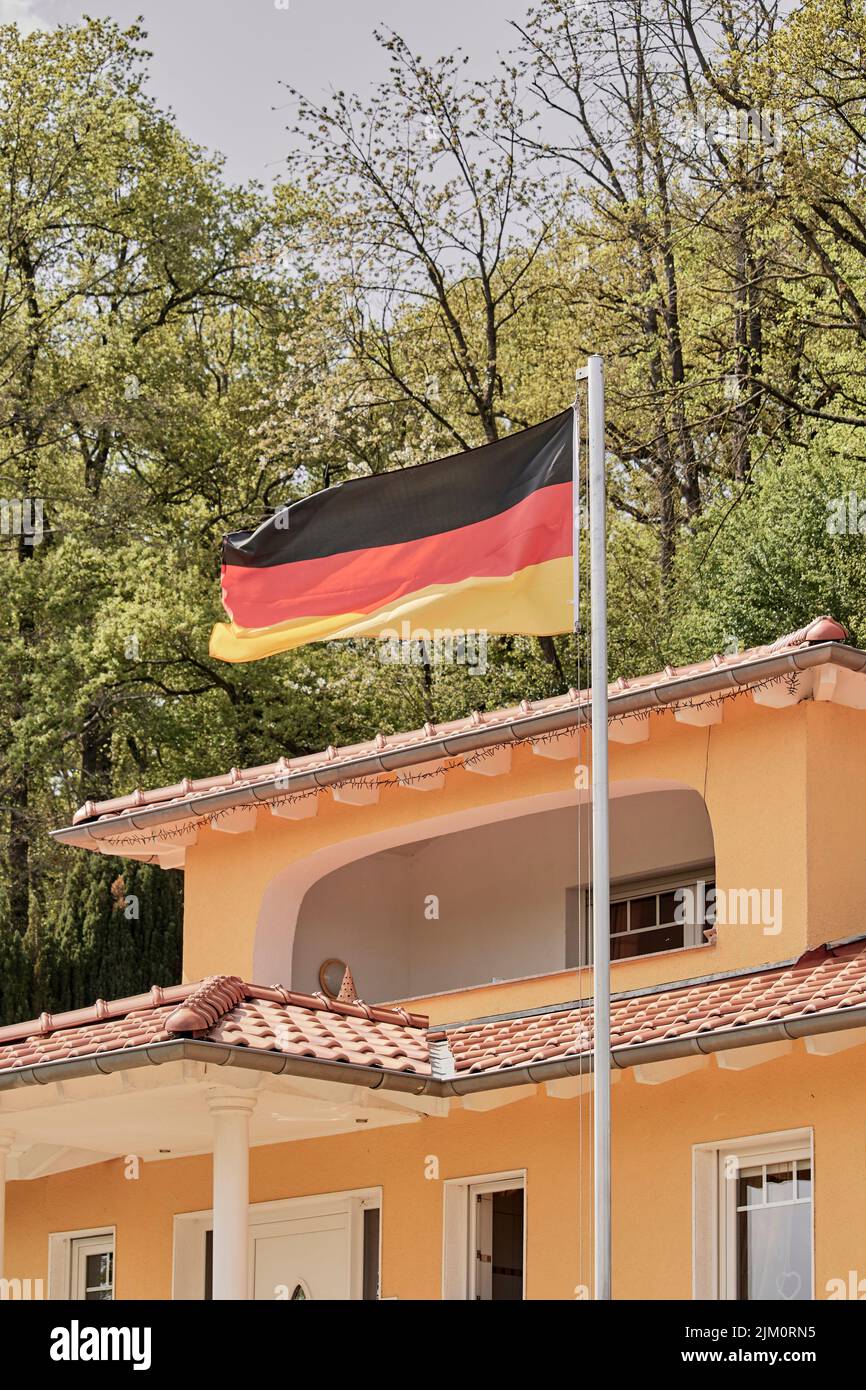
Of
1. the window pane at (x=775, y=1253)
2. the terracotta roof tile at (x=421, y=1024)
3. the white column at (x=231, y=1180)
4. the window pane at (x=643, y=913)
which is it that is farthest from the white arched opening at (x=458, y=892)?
the window pane at (x=775, y=1253)

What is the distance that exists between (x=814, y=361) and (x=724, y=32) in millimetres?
5401

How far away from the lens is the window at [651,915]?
1647 centimetres

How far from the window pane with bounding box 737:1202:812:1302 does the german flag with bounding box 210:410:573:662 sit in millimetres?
4168

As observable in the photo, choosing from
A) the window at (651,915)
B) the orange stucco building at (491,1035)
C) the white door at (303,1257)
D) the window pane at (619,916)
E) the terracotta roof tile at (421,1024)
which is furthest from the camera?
the window pane at (619,916)

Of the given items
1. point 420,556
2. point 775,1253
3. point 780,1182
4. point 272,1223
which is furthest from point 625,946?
point 420,556

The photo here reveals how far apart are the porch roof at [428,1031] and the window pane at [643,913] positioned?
2620 millimetres

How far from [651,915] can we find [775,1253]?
452cm

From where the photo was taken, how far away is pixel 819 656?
44.6 ft

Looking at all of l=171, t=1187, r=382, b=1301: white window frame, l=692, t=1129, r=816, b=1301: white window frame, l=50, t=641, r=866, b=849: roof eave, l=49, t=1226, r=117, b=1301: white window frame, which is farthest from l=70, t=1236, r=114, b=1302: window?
l=692, t=1129, r=816, b=1301: white window frame

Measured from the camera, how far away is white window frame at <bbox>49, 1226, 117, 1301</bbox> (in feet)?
53.2

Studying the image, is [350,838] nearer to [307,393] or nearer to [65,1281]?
[65,1281]

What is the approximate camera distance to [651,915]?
55.4 ft

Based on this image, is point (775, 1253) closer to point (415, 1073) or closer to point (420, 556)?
point (415, 1073)

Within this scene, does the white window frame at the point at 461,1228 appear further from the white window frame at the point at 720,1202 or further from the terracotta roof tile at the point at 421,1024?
the white window frame at the point at 720,1202
